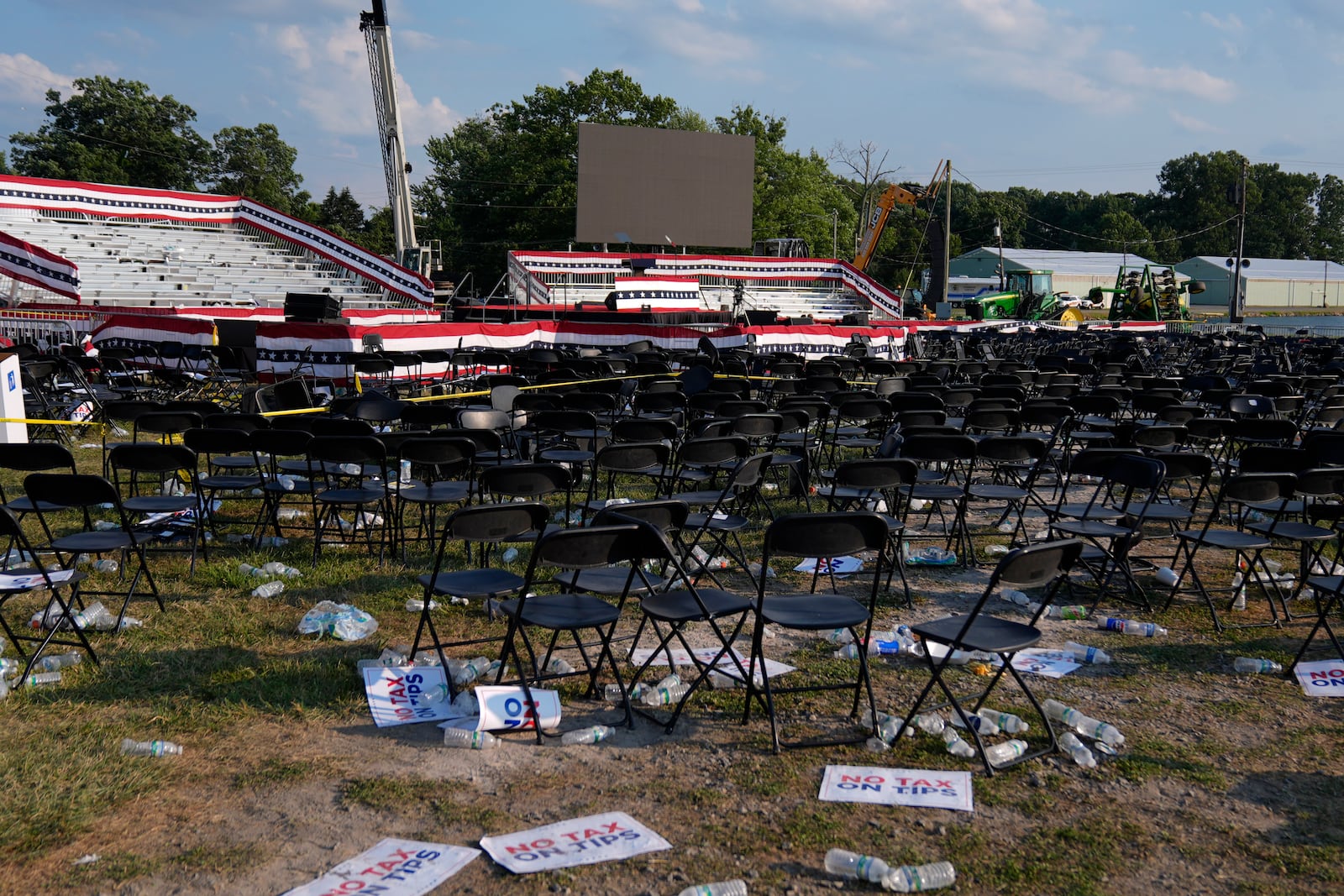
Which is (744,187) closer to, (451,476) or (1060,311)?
(1060,311)

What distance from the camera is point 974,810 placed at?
3477 mm

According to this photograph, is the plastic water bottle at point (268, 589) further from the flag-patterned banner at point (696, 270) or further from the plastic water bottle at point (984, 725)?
the flag-patterned banner at point (696, 270)

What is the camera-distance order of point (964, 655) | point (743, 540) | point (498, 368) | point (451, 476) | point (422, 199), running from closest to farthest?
point (964, 655), point (743, 540), point (451, 476), point (498, 368), point (422, 199)

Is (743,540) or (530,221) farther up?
(530,221)

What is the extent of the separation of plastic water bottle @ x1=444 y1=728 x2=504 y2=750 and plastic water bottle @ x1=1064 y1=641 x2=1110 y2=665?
9.07 ft

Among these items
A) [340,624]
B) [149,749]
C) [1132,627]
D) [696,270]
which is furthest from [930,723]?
[696,270]

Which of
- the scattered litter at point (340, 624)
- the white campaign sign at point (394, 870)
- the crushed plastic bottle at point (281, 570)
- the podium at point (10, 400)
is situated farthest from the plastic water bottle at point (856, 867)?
the podium at point (10, 400)

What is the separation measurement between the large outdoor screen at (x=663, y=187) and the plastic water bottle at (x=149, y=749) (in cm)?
3165

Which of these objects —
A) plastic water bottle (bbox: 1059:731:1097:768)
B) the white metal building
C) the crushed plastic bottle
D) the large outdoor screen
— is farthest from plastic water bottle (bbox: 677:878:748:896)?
the white metal building

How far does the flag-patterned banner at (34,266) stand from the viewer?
20.4 metres

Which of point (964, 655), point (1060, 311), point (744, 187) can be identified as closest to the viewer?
point (964, 655)

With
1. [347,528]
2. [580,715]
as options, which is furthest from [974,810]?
[347,528]

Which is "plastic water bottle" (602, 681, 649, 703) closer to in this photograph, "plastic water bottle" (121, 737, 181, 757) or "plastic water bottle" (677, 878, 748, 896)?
"plastic water bottle" (677, 878, 748, 896)

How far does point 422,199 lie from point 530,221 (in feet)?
71.8
